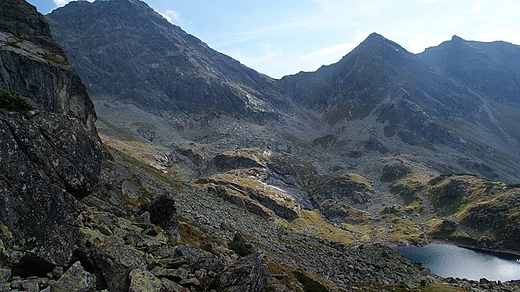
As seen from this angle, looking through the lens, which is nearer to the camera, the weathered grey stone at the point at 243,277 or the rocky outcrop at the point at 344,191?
the weathered grey stone at the point at 243,277

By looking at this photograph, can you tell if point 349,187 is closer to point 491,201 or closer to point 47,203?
point 491,201

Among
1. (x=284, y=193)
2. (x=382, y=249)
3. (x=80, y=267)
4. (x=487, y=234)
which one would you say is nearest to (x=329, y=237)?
(x=284, y=193)

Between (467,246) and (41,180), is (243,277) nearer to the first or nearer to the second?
(41,180)

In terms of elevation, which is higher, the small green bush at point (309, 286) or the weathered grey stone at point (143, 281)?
the weathered grey stone at point (143, 281)

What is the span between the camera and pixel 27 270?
14070 mm

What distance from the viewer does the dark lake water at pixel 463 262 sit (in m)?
95.8

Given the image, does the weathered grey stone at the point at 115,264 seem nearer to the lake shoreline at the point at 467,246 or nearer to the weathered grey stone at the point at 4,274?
the weathered grey stone at the point at 4,274

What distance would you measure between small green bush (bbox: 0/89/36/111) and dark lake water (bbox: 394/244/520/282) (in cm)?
11090

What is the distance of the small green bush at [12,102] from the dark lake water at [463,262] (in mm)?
110900

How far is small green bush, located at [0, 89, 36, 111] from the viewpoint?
16.1 m

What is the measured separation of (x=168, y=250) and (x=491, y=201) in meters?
175

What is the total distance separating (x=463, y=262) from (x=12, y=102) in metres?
134

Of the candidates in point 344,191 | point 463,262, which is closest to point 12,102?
point 463,262

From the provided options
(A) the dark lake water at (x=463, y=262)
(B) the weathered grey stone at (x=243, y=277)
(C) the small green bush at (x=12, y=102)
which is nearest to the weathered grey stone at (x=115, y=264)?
(B) the weathered grey stone at (x=243, y=277)
